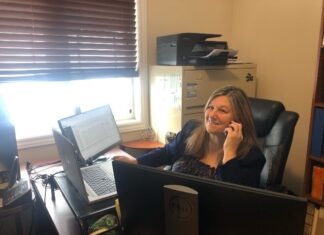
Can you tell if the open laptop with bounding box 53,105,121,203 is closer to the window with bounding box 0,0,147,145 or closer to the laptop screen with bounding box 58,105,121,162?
the laptop screen with bounding box 58,105,121,162

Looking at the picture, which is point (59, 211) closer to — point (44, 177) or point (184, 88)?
point (44, 177)

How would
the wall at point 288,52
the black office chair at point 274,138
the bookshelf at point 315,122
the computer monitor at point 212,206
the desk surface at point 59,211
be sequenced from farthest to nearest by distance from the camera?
the wall at point 288,52 → the bookshelf at point 315,122 → the black office chair at point 274,138 → the desk surface at point 59,211 → the computer monitor at point 212,206

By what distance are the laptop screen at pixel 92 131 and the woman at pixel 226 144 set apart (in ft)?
1.80

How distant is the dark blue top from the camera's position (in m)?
1.33

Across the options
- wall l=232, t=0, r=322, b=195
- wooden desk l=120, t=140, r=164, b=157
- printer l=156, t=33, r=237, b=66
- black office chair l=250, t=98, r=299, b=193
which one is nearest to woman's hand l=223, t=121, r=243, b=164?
black office chair l=250, t=98, r=299, b=193

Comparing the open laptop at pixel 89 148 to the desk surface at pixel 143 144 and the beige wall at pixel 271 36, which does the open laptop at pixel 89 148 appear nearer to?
the desk surface at pixel 143 144

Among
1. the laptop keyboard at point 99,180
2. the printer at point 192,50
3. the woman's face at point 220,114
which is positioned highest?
the printer at point 192,50

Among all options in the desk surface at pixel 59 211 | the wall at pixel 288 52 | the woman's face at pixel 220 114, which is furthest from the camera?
the wall at pixel 288 52

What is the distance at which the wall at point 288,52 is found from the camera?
2.37m

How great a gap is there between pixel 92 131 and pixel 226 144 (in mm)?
896

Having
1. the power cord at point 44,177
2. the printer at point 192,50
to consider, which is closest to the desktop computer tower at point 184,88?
the printer at point 192,50

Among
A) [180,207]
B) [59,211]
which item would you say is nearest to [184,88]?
[59,211]

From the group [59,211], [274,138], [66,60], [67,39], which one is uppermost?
[67,39]

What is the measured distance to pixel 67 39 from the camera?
2225 mm
